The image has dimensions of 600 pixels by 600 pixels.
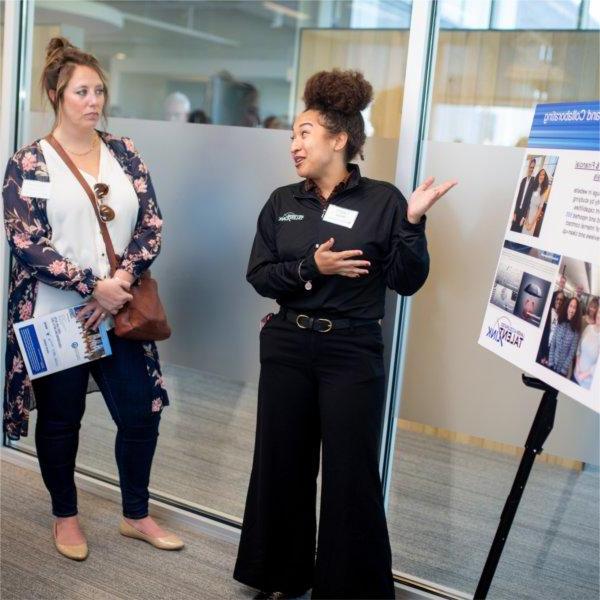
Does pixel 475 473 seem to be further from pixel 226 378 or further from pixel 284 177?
pixel 284 177

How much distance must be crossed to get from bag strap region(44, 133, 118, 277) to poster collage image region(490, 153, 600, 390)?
1245 millimetres

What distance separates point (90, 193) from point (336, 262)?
93 cm

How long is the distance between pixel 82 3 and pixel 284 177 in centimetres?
558

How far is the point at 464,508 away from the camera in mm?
2945

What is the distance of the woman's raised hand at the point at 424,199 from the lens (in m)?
2.07

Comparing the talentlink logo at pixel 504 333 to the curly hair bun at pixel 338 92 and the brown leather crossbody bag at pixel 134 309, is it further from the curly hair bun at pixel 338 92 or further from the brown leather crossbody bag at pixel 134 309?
the brown leather crossbody bag at pixel 134 309

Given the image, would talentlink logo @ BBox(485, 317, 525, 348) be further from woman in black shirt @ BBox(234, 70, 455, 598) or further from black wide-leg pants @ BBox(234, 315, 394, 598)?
black wide-leg pants @ BBox(234, 315, 394, 598)

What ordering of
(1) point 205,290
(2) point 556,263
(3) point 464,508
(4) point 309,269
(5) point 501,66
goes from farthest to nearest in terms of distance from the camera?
(5) point 501,66 → (1) point 205,290 → (3) point 464,508 → (4) point 309,269 → (2) point 556,263

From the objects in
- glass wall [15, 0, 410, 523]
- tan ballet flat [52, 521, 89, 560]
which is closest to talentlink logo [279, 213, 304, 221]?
glass wall [15, 0, 410, 523]

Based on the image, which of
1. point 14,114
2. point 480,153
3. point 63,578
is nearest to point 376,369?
point 480,153

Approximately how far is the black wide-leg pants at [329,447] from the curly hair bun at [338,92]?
2.08 feet

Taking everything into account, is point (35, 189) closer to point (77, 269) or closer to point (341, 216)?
point (77, 269)

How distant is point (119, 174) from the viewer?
2.70 meters

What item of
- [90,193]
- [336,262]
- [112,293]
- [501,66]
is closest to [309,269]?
[336,262]
